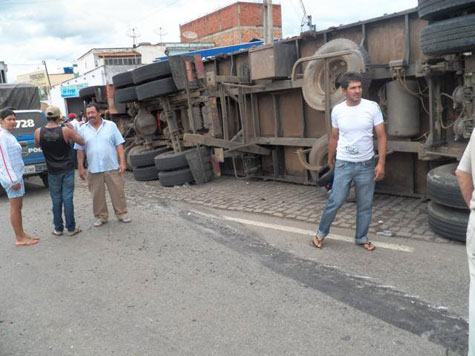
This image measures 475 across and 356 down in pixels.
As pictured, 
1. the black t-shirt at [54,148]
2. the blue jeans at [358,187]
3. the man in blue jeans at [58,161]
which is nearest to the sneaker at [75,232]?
the man in blue jeans at [58,161]

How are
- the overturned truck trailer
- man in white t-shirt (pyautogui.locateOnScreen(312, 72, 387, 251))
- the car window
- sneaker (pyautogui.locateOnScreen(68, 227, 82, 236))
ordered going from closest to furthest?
man in white t-shirt (pyautogui.locateOnScreen(312, 72, 387, 251)) → the overturned truck trailer → sneaker (pyautogui.locateOnScreen(68, 227, 82, 236)) → the car window

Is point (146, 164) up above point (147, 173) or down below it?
above

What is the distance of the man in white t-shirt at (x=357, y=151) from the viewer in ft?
14.7

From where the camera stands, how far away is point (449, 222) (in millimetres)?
4719

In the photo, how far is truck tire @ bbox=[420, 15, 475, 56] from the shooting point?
4.51m

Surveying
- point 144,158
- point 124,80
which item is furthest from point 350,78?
point 124,80

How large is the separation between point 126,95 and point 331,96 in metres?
5.78

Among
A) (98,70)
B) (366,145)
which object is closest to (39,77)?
(98,70)

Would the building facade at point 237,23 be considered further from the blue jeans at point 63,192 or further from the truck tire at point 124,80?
the blue jeans at point 63,192

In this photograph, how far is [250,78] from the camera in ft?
28.6

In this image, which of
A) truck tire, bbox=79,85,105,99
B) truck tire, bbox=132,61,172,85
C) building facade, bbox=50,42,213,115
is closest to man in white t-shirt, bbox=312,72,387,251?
truck tire, bbox=132,61,172,85

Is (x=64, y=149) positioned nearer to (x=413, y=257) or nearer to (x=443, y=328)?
(x=413, y=257)

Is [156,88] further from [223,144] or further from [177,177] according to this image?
[223,144]

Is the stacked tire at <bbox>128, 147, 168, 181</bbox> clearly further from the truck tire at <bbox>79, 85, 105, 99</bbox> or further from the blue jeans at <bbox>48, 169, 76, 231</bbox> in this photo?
the truck tire at <bbox>79, 85, 105, 99</bbox>
